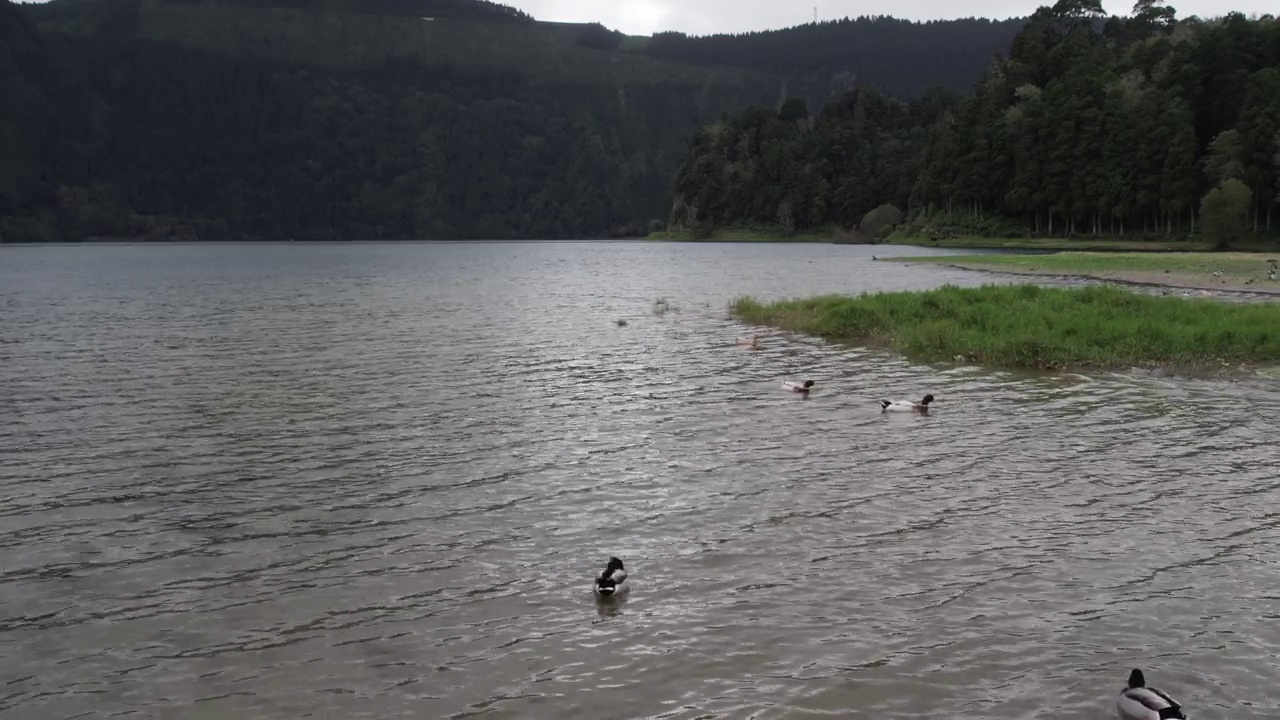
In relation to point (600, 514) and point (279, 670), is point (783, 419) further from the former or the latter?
point (279, 670)

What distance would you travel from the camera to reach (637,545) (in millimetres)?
17453

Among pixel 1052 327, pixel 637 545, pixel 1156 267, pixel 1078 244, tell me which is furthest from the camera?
pixel 1078 244

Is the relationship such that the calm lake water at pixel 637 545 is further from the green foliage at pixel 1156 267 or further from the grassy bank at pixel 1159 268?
the green foliage at pixel 1156 267

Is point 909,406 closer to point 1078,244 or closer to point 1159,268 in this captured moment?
point 1159,268

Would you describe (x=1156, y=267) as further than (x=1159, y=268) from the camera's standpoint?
Yes

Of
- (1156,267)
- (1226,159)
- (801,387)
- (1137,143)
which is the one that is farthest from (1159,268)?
(1137,143)

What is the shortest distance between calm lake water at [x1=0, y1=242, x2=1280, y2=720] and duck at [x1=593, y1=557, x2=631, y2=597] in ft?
1.02

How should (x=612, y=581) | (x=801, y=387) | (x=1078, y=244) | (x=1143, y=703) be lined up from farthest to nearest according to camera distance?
(x=1078, y=244), (x=801, y=387), (x=612, y=581), (x=1143, y=703)

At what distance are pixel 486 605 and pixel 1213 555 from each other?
11705 mm

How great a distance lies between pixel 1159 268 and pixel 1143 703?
271 feet

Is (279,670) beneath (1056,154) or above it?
beneath

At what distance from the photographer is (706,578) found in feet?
52.2

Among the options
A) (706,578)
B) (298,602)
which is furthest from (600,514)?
(298,602)

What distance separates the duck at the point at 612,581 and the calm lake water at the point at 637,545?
1.02 ft
